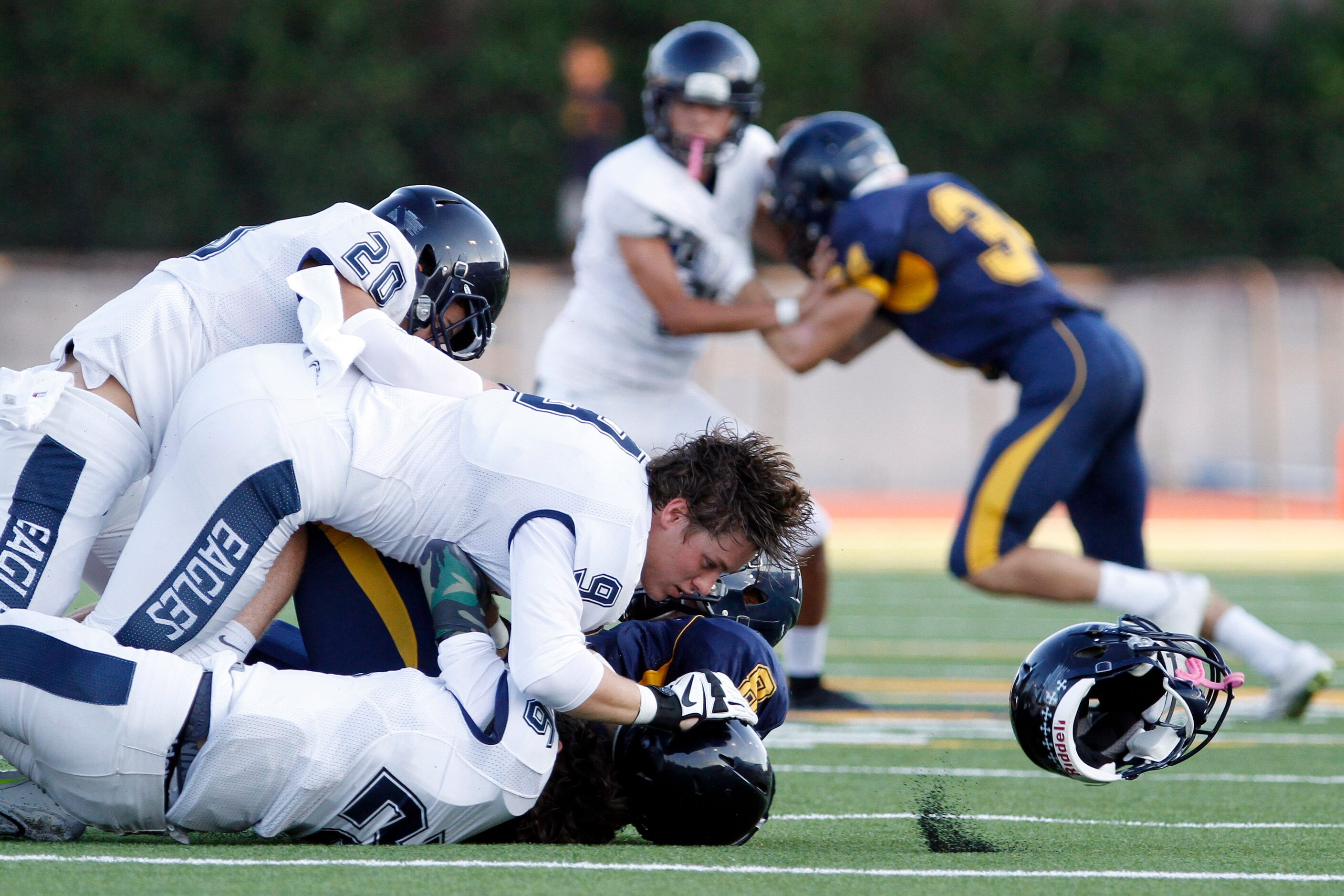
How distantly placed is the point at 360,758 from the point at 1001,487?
9.49 ft

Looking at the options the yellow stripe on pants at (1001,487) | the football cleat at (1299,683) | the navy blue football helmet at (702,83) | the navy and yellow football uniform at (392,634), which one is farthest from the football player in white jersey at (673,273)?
the navy and yellow football uniform at (392,634)

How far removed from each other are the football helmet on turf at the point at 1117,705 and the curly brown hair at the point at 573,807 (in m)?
0.81

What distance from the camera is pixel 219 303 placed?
3602 mm

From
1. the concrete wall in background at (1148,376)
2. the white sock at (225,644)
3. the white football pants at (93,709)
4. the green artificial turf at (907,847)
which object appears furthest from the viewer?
the concrete wall in background at (1148,376)

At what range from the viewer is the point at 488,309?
3.93 meters

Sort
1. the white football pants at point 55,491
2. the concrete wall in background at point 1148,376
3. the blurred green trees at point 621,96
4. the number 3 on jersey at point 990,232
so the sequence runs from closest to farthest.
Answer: the white football pants at point 55,491, the number 3 on jersey at point 990,232, the concrete wall in background at point 1148,376, the blurred green trees at point 621,96

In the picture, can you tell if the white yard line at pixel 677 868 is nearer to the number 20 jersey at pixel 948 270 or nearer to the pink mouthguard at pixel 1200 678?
the pink mouthguard at pixel 1200 678

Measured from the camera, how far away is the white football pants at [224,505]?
10.4 ft

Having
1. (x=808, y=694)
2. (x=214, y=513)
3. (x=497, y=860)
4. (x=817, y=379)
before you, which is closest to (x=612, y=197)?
(x=808, y=694)

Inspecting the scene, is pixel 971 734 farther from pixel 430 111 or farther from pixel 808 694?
pixel 430 111

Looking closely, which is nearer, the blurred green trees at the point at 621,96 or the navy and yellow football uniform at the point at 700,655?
the navy and yellow football uniform at the point at 700,655

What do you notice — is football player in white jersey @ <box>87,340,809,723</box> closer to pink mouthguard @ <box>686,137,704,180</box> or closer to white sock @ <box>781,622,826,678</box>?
white sock @ <box>781,622,826,678</box>

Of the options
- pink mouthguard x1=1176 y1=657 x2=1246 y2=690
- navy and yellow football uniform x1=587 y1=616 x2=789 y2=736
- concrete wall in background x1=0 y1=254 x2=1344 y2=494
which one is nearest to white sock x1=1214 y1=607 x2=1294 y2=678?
pink mouthguard x1=1176 y1=657 x2=1246 y2=690

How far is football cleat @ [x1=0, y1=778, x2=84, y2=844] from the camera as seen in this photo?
123 inches
